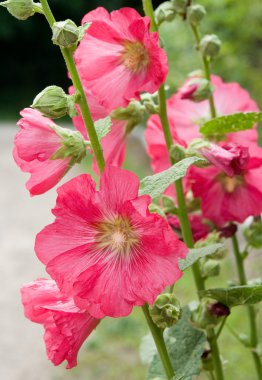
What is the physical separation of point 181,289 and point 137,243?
9.05 ft

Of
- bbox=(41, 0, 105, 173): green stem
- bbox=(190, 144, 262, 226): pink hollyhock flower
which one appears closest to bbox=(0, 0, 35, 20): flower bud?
bbox=(41, 0, 105, 173): green stem

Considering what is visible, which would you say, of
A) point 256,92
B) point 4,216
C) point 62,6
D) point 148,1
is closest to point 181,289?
point 256,92

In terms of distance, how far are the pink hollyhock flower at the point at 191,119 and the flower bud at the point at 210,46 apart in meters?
0.04

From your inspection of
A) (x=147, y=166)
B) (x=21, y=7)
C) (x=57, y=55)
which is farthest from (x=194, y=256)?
(x=57, y=55)

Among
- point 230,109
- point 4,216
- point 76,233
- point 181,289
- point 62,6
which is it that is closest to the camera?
point 76,233

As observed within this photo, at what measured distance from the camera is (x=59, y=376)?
9.07 ft

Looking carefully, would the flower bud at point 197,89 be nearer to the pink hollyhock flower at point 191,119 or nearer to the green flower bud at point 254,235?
the pink hollyhock flower at point 191,119

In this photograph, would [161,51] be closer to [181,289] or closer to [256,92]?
[181,289]

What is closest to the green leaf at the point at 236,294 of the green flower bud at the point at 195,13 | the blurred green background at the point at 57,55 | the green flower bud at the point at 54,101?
the green flower bud at the point at 54,101

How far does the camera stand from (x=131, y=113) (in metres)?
0.73

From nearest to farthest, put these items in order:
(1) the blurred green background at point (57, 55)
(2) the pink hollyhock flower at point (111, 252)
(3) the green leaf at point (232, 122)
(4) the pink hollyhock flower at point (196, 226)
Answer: (2) the pink hollyhock flower at point (111, 252) → (3) the green leaf at point (232, 122) → (4) the pink hollyhock flower at point (196, 226) → (1) the blurred green background at point (57, 55)

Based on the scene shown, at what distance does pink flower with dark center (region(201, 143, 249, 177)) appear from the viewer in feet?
2.14

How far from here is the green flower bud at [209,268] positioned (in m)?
0.73

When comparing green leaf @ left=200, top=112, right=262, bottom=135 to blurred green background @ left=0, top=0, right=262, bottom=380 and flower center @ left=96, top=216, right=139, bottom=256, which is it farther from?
blurred green background @ left=0, top=0, right=262, bottom=380
